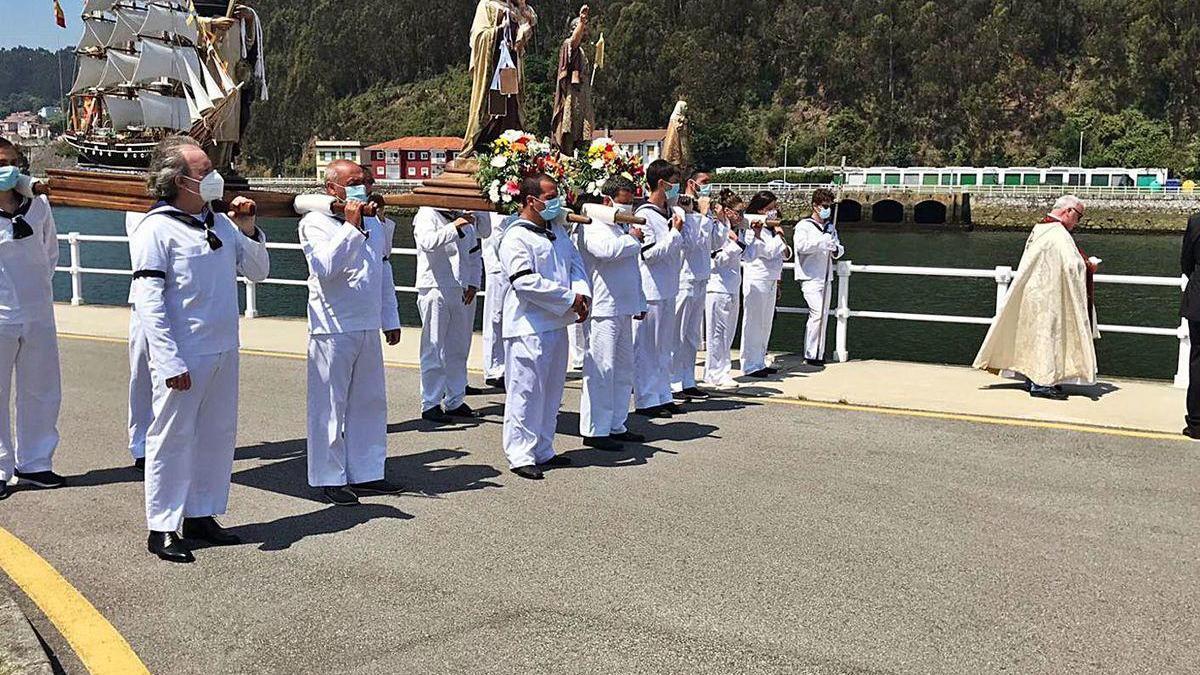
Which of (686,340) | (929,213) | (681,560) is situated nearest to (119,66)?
(929,213)

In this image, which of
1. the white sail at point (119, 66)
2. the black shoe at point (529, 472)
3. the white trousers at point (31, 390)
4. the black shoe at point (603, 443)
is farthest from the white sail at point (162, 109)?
the black shoe at point (529, 472)

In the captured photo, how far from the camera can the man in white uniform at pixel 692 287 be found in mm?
9938

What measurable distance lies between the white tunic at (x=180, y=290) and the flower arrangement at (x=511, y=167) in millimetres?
2325

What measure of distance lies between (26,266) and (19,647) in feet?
11.0

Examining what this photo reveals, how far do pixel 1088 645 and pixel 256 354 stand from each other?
32.0ft

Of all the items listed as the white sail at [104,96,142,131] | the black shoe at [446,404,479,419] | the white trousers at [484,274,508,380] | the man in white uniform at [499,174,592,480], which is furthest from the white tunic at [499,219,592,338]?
the white sail at [104,96,142,131]

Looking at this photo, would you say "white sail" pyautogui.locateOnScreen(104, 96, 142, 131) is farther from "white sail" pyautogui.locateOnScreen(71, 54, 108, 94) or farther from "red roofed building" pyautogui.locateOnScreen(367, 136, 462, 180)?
"red roofed building" pyautogui.locateOnScreen(367, 136, 462, 180)

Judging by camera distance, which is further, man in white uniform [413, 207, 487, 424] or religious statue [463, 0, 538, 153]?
religious statue [463, 0, 538, 153]

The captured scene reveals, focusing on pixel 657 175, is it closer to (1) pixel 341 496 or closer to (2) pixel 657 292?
(2) pixel 657 292

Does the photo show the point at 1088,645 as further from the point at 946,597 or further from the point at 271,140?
the point at 271,140

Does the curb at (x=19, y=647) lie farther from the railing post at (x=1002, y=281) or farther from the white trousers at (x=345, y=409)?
the railing post at (x=1002, y=281)

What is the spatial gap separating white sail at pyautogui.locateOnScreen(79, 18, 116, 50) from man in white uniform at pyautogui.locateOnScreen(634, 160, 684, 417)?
64.3 meters

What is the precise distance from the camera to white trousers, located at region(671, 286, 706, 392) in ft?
32.8

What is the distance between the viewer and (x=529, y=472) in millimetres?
7156
